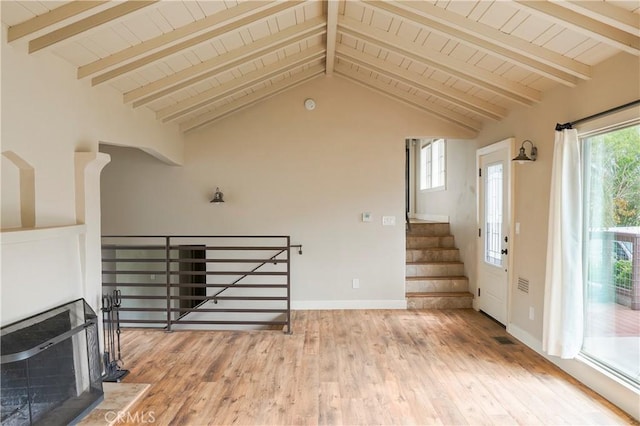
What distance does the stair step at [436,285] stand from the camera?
5279 millimetres

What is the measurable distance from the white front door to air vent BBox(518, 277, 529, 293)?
0.86 feet

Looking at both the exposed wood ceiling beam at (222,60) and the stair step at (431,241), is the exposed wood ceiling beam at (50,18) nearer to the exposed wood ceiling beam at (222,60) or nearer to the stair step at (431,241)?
the exposed wood ceiling beam at (222,60)

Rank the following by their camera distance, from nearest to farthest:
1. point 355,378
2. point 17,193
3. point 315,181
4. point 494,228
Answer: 1. point 17,193
2. point 355,378
3. point 494,228
4. point 315,181

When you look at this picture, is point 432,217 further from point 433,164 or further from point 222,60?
point 222,60

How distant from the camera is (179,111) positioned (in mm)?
4262

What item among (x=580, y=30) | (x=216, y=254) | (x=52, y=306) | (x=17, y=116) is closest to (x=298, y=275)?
(x=216, y=254)

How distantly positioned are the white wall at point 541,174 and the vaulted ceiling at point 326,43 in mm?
131

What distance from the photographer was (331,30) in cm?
361

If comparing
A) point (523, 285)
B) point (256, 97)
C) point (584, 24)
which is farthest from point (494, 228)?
point (256, 97)

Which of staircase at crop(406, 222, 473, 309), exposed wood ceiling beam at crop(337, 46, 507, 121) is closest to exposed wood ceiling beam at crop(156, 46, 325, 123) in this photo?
exposed wood ceiling beam at crop(337, 46, 507, 121)

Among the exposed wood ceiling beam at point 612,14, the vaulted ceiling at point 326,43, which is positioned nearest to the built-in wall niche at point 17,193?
the vaulted ceiling at point 326,43

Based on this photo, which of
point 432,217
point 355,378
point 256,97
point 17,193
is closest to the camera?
point 17,193

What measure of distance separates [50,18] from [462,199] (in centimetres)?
512

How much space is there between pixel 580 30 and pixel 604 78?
565mm
